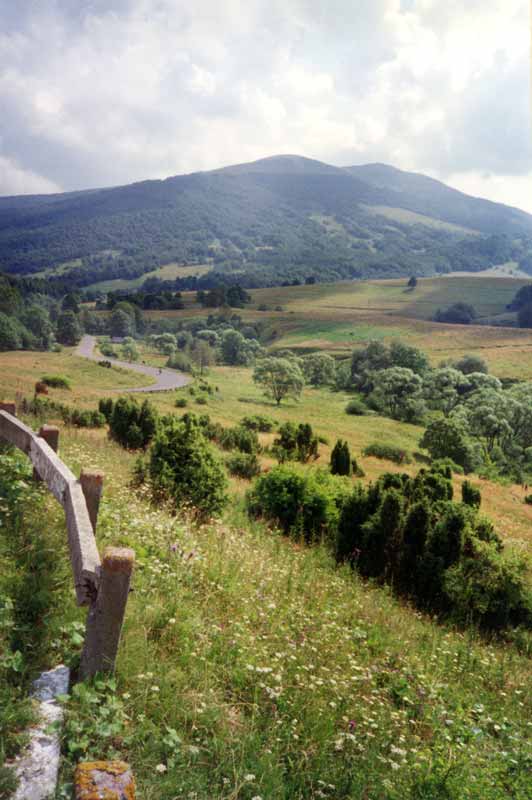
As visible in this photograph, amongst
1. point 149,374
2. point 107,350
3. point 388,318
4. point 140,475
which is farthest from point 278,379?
point 388,318

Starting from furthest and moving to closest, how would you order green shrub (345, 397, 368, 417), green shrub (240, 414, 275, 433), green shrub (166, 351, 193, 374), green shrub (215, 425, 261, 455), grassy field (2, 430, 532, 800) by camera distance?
green shrub (166, 351, 193, 374) < green shrub (345, 397, 368, 417) < green shrub (240, 414, 275, 433) < green shrub (215, 425, 261, 455) < grassy field (2, 430, 532, 800)

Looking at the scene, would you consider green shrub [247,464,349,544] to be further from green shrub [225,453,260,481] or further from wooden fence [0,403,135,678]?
wooden fence [0,403,135,678]

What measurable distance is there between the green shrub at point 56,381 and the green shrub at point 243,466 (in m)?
8.89

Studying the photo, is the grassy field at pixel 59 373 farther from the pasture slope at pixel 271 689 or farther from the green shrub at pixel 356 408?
the green shrub at pixel 356 408

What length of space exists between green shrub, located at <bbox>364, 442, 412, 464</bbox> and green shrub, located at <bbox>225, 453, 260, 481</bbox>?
1691 centimetres

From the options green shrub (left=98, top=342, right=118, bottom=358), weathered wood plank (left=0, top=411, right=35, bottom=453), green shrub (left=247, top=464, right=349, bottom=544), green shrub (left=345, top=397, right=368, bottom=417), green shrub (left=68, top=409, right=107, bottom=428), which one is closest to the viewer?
weathered wood plank (left=0, top=411, right=35, bottom=453)

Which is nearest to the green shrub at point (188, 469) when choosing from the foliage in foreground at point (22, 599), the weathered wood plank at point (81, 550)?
the foliage in foreground at point (22, 599)

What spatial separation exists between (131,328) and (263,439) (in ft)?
152

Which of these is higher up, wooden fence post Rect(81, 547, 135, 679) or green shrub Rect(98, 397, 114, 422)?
wooden fence post Rect(81, 547, 135, 679)

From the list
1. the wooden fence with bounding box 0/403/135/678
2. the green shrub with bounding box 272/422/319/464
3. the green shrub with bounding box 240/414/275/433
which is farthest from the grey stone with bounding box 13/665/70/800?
the green shrub with bounding box 240/414/275/433

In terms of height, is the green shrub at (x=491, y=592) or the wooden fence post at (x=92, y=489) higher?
the wooden fence post at (x=92, y=489)

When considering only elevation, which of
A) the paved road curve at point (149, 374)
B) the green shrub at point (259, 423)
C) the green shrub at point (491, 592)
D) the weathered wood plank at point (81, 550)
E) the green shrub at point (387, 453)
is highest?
the weathered wood plank at point (81, 550)

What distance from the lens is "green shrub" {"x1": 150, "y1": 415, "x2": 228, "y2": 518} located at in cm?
932

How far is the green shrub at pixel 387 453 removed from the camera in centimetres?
3659
